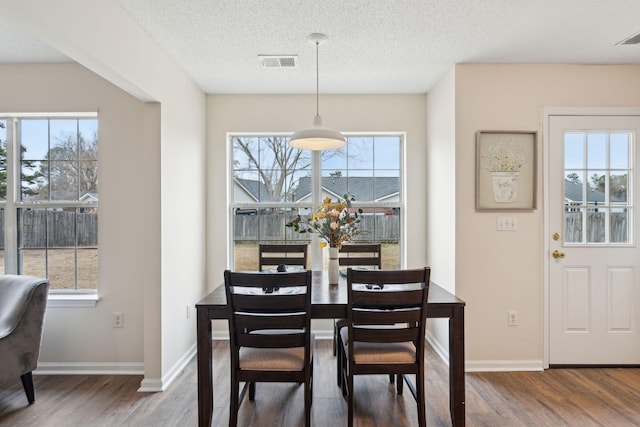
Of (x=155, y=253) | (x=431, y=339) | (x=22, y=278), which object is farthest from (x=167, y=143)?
(x=431, y=339)

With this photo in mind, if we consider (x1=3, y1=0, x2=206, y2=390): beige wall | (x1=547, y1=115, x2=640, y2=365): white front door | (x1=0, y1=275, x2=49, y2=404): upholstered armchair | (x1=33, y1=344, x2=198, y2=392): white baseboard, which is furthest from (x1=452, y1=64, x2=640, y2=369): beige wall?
(x1=0, y1=275, x2=49, y2=404): upholstered armchair

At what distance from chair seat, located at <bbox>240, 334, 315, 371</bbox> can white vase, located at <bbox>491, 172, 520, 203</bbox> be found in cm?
209

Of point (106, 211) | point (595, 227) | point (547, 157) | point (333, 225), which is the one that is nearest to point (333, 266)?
point (333, 225)

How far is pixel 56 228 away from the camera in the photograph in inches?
121

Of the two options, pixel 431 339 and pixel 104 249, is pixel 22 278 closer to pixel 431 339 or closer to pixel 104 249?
pixel 104 249

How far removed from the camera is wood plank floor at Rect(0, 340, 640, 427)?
2275mm

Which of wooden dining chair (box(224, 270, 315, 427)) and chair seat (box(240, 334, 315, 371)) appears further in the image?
chair seat (box(240, 334, 315, 371))

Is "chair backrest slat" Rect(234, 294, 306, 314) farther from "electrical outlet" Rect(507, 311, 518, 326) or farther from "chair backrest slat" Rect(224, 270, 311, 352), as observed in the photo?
"electrical outlet" Rect(507, 311, 518, 326)

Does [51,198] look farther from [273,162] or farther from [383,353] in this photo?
[383,353]

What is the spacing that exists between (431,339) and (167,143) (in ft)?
10.1

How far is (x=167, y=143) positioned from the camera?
2842 mm

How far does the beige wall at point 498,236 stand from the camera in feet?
9.97

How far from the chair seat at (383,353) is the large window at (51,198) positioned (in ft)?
7.96

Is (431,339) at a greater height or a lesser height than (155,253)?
lesser
